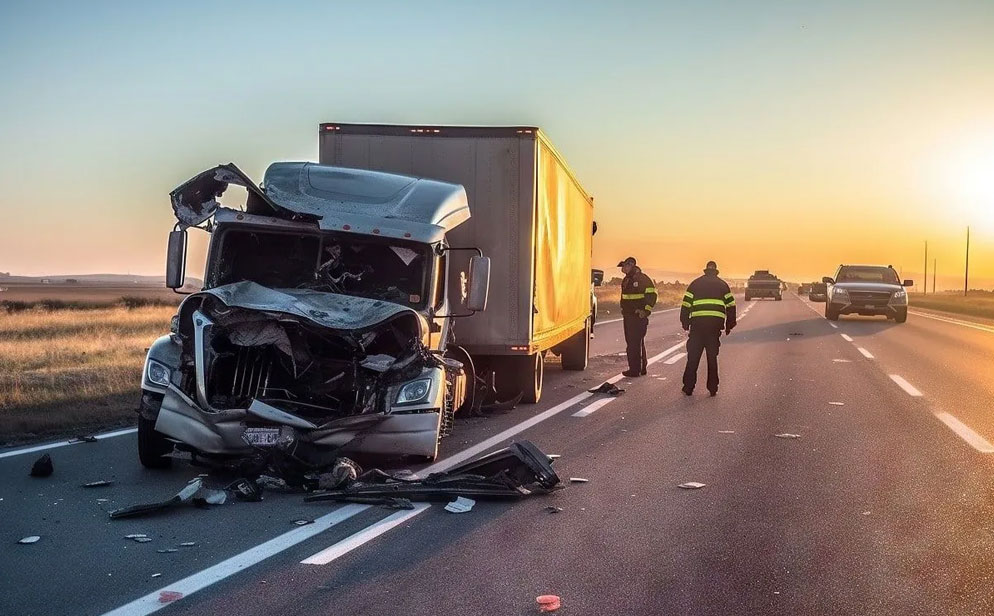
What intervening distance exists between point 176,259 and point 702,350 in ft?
25.3

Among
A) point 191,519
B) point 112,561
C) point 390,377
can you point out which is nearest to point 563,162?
point 390,377

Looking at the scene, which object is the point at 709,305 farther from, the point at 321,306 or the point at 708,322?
the point at 321,306

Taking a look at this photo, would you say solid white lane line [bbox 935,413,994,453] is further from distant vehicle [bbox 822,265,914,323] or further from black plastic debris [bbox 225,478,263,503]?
distant vehicle [bbox 822,265,914,323]

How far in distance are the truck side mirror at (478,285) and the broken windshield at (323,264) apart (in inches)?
16.9

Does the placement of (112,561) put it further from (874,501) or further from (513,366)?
(513,366)

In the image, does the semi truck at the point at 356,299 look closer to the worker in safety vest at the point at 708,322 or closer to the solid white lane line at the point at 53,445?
the solid white lane line at the point at 53,445

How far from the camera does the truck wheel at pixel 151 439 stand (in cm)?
817

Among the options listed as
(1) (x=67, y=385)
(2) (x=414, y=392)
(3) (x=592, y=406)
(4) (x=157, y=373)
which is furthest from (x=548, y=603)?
(1) (x=67, y=385)

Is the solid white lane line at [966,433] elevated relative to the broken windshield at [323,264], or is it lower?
lower

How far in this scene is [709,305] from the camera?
1427 cm

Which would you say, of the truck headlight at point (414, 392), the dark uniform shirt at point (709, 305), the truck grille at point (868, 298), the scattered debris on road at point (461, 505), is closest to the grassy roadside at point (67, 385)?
the truck headlight at point (414, 392)

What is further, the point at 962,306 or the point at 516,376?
the point at 962,306

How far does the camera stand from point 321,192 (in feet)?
31.8

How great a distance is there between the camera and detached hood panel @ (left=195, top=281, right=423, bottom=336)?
795 cm
